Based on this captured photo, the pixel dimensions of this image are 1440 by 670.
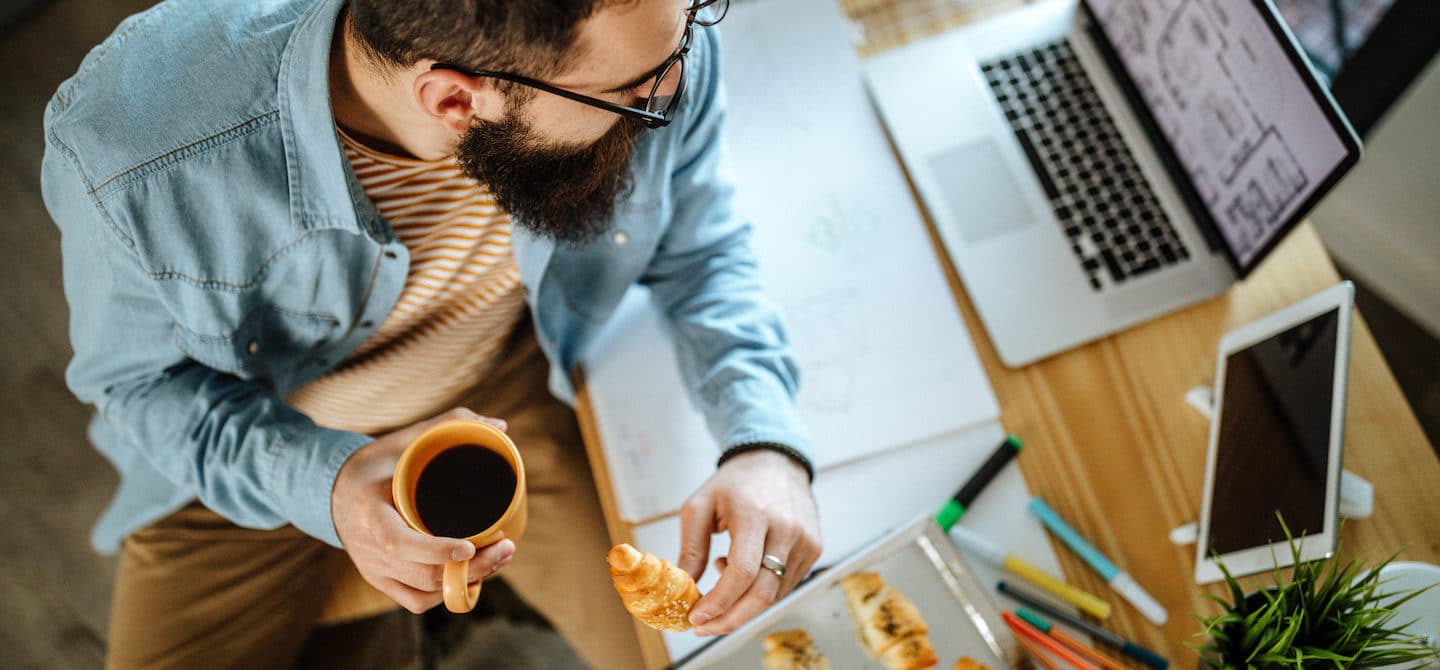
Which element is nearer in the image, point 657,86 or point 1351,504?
point 657,86

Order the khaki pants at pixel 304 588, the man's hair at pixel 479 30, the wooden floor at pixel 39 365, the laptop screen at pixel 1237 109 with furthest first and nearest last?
the wooden floor at pixel 39 365, the khaki pants at pixel 304 588, the laptop screen at pixel 1237 109, the man's hair at pixel 479 30

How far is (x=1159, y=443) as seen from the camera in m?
0.98

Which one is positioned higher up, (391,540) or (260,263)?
(260,263)

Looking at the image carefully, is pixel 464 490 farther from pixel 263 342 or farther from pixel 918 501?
pixel 918 501

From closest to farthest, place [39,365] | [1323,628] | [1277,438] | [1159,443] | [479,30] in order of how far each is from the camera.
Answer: [479,30], [1323,628], [1277,438], [1159,443], [39,365]

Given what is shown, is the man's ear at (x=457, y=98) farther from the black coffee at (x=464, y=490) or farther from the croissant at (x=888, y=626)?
the croissant at (x=888, y=626)

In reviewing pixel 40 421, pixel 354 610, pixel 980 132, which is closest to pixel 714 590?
pixel 354 610

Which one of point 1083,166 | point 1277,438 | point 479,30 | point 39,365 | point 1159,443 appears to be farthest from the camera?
point 39,365

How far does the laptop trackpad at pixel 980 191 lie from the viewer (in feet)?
3.49

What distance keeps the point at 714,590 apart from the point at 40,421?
139 cm

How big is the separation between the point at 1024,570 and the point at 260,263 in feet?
2.73

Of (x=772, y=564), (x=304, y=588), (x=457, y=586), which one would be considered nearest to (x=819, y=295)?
(x=772, y=564)

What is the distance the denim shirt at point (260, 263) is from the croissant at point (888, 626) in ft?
0.51

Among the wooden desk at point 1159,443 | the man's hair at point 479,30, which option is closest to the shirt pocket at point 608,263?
the wooden desk at point 1159,443
